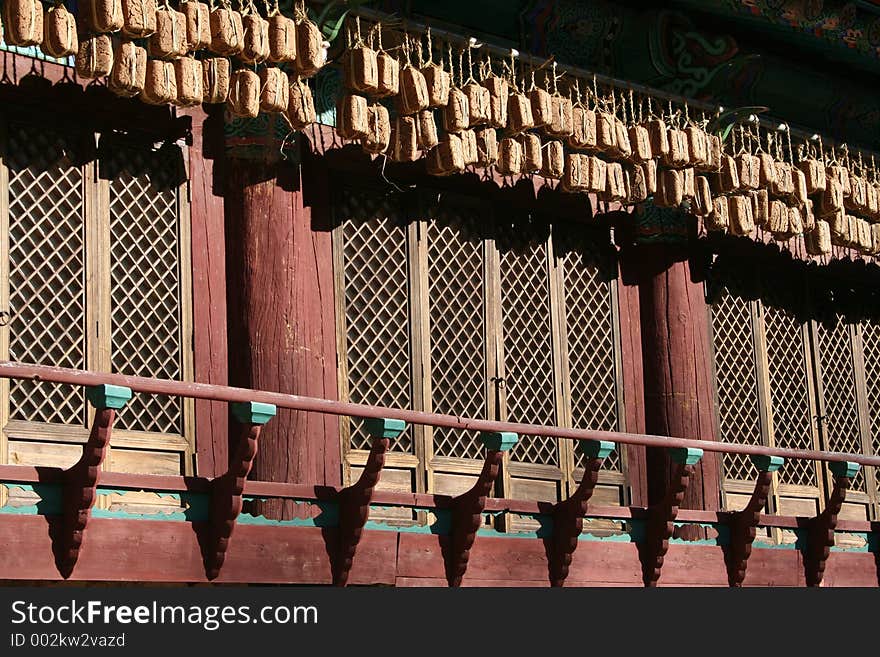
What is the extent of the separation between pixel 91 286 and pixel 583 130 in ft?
11.9

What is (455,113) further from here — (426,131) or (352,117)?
(352,117)

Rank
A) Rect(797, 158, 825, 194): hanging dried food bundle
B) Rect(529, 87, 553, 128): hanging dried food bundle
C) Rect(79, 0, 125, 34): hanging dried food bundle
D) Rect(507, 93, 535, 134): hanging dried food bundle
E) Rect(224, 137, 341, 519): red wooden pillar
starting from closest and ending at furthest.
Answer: Rect(79, 0, 125, 34): hanging dried food bundle, Rect(224, 137, 341, 519): red wooden pillar, Rect(507, 93, 535, 134): hanging dried food bundle, Rect(529, 87, 553, 128): hanging dried food bundle, Rect(797, 158, 825, 194): hanging dried food bundle

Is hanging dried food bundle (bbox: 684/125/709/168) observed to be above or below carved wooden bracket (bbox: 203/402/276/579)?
above

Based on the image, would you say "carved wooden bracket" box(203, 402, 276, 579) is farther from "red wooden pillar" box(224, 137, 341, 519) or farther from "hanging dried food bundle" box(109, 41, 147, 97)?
"hanging dried food bundle" box(109, 41, 147, 97)

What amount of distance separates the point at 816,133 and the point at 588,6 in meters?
2.73

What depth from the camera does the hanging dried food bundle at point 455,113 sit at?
1143 cm

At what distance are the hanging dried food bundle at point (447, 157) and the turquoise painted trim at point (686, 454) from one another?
2.32 meters

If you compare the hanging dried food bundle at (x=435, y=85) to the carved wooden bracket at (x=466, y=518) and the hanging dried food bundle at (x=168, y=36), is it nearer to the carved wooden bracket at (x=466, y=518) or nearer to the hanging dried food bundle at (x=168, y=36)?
the hanging dried food bundle at (x=168, y=36)

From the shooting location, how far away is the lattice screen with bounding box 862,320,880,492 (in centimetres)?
1500

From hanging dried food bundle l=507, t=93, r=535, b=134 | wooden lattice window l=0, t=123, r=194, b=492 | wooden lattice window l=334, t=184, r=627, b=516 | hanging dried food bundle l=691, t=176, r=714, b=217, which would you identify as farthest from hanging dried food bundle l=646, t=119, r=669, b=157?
wooden lattice window l=0, t=123, r=194, b=492

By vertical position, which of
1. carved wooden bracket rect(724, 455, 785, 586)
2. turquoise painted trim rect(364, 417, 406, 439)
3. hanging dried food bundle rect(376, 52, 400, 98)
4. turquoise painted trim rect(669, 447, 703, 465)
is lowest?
carved wooden bracket rect(724, 455, 785, 586)

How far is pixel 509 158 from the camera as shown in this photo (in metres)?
11.9

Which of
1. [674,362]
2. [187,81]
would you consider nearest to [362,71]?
[187,81]

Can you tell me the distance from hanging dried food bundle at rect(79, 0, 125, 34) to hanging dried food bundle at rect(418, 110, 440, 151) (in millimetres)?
2296
